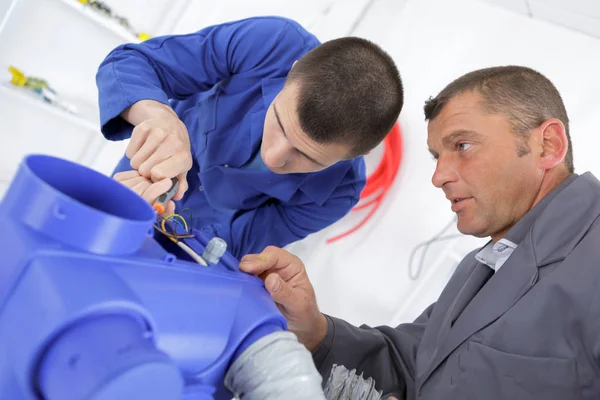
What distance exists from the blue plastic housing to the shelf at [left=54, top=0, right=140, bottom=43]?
63.3 inches

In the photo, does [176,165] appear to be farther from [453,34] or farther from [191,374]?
[453,34]

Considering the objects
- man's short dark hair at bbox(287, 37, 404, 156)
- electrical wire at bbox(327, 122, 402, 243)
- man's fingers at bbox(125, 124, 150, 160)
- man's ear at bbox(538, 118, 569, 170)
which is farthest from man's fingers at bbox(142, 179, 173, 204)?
electrical wire at bbox(327, 122, 402, 243)

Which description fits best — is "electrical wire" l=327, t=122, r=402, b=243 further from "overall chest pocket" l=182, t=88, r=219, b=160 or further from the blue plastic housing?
the blue plastic housing

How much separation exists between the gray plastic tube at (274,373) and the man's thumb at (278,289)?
0.64ft

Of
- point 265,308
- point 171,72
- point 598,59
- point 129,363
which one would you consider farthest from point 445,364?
point 598,59

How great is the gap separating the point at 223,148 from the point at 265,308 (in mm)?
856

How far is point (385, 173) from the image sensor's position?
88.8 inches

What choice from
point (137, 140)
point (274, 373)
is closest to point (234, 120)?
point (137, 140)

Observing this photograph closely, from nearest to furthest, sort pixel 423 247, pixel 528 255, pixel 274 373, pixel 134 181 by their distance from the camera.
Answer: pixel 274 373, pixel 134 181, pixel 528 255, pixel 423 247

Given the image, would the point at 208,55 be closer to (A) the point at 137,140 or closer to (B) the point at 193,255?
(A) the point at 137,140

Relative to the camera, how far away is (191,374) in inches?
18.4

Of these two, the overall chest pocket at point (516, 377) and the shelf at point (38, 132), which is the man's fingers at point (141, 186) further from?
the shelf at point (38, 132)

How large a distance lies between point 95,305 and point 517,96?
1.10m

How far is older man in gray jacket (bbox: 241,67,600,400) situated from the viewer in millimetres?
785
